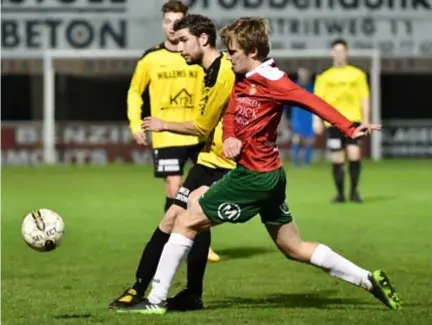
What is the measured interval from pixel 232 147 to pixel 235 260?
416 cm

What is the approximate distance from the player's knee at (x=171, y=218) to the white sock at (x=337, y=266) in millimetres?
1036

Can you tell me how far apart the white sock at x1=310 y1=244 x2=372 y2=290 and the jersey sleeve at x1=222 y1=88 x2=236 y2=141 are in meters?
1.00

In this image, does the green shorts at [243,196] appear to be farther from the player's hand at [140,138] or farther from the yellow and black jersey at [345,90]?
the yellow and black jersey at [345,90]

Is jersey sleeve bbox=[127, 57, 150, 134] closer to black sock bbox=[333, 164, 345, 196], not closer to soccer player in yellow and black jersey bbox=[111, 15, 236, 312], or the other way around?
soccer player in yellow and black jersey bbox=[111, 15, 236, 312]

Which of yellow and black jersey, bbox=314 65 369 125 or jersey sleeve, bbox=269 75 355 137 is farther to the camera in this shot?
yellow and black jersey, bbox=314 65 369 125

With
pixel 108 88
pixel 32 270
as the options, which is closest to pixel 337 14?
pixel 108 88

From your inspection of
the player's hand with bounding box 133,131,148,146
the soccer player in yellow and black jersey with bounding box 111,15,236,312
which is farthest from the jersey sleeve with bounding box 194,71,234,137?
the player's hand with bounding box 133,131,148,146

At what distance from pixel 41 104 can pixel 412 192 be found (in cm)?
1486

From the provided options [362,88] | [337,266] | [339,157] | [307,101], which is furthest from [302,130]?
[307,101]

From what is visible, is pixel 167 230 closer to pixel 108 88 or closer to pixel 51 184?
pixel 51 184

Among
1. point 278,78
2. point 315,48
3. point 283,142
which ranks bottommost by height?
point 283,142

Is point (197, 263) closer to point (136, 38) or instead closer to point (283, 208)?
point (283, 208)

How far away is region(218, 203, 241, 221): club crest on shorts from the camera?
8469mm

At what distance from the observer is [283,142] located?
1256 inches
